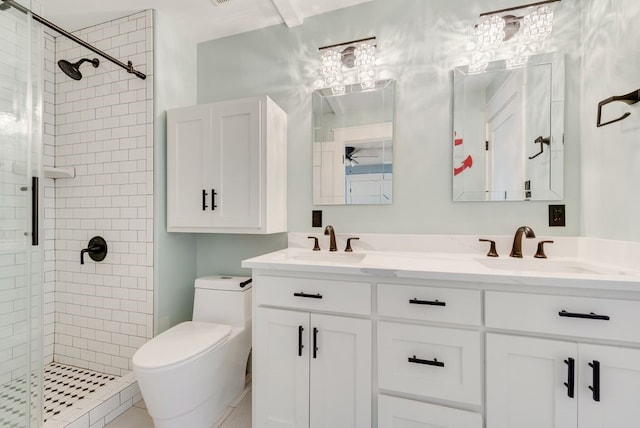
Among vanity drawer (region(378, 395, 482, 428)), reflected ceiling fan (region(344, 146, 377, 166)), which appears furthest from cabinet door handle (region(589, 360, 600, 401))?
reflected ceiling fan (region(344, 146, 377, 166))

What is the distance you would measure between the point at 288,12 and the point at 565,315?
218 centimetres

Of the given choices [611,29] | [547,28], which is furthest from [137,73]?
[611,29]

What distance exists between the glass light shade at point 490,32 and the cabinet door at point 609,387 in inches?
62.4

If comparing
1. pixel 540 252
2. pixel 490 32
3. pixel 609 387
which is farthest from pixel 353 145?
→ pixel 609 387

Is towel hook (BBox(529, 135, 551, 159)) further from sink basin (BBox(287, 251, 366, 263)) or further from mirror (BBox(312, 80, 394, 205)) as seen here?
sink basin (BBox(287, 251, 366, 263))

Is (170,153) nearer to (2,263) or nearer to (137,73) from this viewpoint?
(137,73)

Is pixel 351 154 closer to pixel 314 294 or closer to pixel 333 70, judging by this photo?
pixel 333 70

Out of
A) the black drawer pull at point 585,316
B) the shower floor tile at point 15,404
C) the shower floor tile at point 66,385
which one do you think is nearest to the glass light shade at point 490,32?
the black drawer pull at point 585,316

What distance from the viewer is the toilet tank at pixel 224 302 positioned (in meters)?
1.82

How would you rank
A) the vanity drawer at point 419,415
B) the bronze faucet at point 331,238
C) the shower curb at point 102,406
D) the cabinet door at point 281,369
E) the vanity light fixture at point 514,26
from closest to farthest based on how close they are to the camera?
the vanity drawer at point 419,415, the cabinet door at point 281,369, the shower curb at point 102,406, the vanity light fixture at point 514,26, the bronze faucet at point 331,238

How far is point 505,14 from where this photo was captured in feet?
5.27

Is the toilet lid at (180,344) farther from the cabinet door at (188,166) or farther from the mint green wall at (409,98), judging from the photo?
the cabinet door at (188,166)

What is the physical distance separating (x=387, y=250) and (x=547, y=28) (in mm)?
1517

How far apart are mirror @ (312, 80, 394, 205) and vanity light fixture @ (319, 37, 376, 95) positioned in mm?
55
